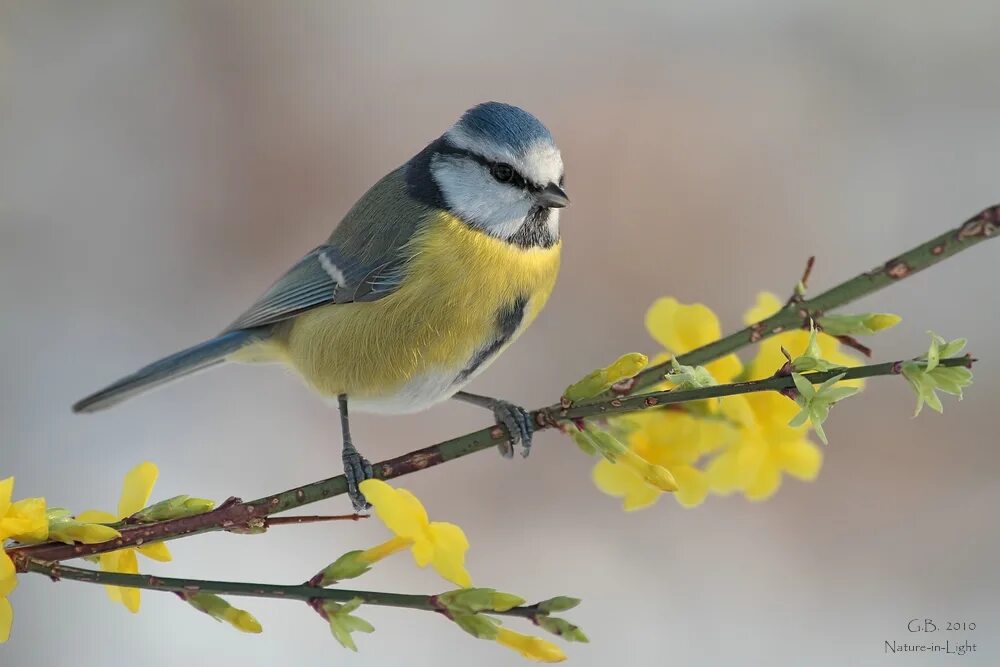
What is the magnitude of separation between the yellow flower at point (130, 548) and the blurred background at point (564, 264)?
1020 mm

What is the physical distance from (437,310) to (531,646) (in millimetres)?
585

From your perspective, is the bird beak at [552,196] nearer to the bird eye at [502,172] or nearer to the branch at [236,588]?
the bird eye at [502,172]

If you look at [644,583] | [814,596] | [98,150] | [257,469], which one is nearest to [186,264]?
[98,150]

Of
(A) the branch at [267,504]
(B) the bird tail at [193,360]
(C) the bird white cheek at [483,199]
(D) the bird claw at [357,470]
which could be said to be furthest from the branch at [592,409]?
(B) the bird tail at [193,360]

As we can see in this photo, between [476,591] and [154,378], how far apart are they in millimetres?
861

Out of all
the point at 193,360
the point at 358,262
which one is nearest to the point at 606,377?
the point at 358,262

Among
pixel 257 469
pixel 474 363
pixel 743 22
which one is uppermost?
pixel 743 22

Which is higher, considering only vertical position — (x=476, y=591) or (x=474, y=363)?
(x=474, y=363)

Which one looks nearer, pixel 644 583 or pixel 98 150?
pixel 644 583

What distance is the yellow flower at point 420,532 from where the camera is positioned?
656mm

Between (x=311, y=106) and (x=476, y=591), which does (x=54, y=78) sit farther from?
(x=476, y=591)

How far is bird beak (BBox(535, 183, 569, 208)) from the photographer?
108 centimetres

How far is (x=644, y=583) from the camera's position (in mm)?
2055

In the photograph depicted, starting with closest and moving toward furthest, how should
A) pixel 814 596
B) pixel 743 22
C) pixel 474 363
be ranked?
pixel 474 363
pixel 814 596
pixel 743 22
